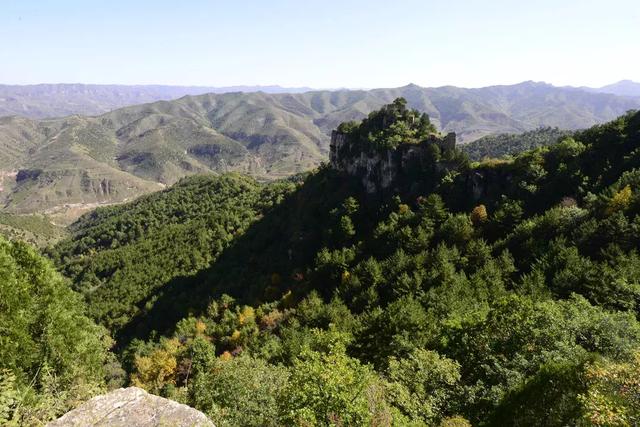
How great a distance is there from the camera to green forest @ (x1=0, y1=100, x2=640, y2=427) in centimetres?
2436

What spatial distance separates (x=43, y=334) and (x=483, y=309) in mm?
42672

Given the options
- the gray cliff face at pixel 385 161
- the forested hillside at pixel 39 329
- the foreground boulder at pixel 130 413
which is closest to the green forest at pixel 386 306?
the forested hillside at pixel 39 329

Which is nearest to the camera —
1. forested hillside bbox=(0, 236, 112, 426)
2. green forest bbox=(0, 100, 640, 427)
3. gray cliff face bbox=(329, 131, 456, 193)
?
green forest bbox=(0, 100, 640, 427)

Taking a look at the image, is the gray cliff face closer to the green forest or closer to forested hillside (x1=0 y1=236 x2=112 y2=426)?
the green forest

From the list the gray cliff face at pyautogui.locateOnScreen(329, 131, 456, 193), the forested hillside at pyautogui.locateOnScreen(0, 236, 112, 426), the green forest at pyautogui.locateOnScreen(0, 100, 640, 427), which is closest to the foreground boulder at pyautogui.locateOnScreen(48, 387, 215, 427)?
the green forest at pyautogui.locateOnScreen(0, 100, 640, 427)

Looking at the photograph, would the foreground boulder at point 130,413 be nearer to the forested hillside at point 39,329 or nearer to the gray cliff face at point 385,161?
the forested hillside at point 39,329

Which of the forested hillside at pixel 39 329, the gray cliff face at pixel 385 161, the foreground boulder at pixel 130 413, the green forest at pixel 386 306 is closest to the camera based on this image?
the foreground boulder at pixel 130 413

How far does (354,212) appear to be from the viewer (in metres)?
103

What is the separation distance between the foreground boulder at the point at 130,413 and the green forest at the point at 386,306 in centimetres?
102

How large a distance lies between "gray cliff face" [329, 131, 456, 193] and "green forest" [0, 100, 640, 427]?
2.95 meters

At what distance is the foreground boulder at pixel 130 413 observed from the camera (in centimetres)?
1426

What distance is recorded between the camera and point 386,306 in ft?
207

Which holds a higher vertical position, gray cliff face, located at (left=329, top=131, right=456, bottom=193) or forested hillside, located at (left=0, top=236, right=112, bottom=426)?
gray cliff face, located at (left=329, top=131, right=456, bottom=193)

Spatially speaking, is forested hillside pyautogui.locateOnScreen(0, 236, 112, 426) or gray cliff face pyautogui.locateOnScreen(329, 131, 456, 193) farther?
gray cliff face pyautogui.locateOnScreen(329, 131, 456, 193)
